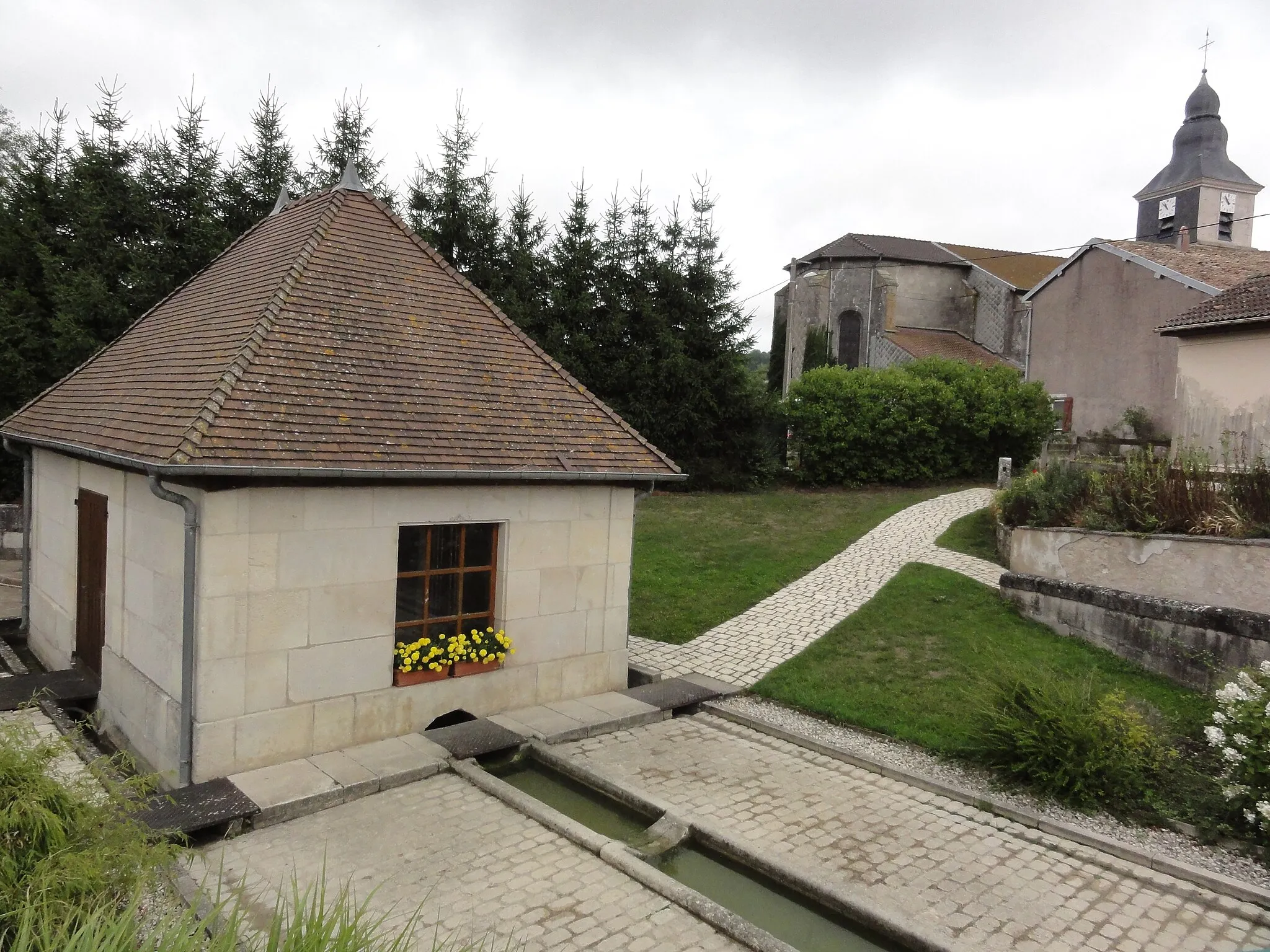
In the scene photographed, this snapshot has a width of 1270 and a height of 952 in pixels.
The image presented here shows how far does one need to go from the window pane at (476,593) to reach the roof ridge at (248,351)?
2782 millimetres

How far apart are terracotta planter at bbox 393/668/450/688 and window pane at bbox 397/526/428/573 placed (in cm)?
96

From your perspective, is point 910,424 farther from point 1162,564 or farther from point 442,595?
point 442,595

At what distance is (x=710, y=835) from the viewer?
6168 millimetres

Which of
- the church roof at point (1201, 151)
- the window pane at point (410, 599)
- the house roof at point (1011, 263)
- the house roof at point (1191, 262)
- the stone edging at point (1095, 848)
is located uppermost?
the church roof at point (1201, 151)

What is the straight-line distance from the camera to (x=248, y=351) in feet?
24.4

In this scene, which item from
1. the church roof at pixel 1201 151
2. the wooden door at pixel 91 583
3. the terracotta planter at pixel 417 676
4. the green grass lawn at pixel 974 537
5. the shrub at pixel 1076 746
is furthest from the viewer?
the church roof at pixel 1201 151

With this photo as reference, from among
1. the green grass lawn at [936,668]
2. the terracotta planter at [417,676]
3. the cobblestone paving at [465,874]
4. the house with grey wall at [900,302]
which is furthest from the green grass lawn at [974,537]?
the house with grey wall at [900,302]

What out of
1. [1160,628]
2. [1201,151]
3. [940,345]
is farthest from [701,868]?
[1201,151]

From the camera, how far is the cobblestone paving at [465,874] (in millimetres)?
4945

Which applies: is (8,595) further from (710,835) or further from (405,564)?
(710,835)

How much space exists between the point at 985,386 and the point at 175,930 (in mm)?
23519

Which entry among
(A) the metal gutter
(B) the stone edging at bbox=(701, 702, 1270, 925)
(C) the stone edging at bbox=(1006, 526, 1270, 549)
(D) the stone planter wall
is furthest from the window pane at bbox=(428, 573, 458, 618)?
(C) the stone edging at bbox=(1006, 526, 1270, 549)

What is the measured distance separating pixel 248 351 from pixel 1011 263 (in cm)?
4032

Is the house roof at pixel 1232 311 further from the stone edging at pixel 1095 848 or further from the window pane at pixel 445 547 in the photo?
the window pane at pixel 445 547
